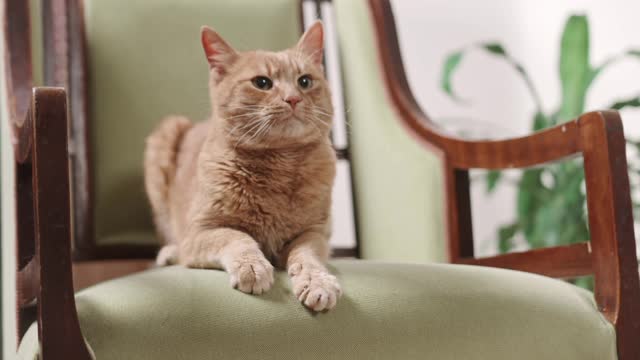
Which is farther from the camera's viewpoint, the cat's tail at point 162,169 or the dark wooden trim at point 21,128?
the cat's tail at point 162,169

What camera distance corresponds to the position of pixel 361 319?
2.68 feet

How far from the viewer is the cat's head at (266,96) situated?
3.47 ft

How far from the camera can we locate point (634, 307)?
0.95 metres

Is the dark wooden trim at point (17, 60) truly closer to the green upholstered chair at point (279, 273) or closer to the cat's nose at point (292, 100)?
the green upholstered chair at point (279, 273)

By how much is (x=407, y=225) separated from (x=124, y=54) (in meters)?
0.70

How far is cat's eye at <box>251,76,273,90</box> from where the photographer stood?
1.09 meters

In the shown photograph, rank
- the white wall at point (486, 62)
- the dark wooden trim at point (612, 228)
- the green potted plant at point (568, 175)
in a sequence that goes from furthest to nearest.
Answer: the white wall at point (486, 62) → the green potted plant at point (568, 175) → the dark wooden trim at point (612, 228)

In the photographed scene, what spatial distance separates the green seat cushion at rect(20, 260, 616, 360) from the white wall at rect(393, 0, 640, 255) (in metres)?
1.42

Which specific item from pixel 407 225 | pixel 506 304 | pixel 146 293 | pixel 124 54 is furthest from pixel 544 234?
pixel 146 293

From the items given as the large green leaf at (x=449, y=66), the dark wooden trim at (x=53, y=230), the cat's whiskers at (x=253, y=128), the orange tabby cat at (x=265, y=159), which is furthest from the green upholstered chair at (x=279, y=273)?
the large green leaf at (x=449, y=66)

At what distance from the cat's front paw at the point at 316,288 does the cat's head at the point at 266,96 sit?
274mm

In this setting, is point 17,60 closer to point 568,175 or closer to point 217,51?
point 217,51

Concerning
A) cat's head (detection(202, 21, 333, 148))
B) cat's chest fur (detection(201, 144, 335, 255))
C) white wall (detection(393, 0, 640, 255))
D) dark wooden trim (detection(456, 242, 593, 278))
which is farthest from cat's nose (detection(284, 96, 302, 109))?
white wall (detection(393, 0, 640, 255))

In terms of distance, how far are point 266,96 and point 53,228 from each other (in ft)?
1.46
